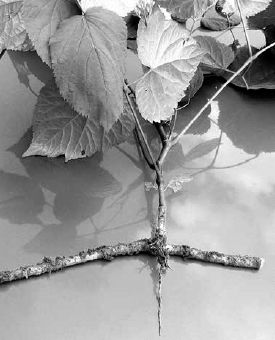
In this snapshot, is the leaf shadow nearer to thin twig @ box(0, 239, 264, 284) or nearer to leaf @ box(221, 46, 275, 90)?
thin twig @ box(0, 239, 264, 284)

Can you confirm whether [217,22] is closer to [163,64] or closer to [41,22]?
[163,64]

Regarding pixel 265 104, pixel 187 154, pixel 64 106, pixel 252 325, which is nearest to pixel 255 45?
pixel 265 104

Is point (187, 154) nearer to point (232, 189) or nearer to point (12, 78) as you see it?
point (232, 189)

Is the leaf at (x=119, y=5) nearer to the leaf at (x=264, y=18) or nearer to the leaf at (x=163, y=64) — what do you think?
the leaf at (x=163, y=64)

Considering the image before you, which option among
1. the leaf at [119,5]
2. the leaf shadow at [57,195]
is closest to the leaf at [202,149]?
the leaf shadow at [57,195]

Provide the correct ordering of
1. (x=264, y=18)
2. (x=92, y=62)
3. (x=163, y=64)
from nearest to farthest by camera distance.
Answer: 1. (x=92, y=62)
2. (x=163, y=64)
3. (x=264, y=18)

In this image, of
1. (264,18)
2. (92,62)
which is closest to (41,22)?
(92,62)

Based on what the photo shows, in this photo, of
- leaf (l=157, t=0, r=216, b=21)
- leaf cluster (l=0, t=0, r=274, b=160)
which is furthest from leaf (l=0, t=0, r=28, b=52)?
leaf (l=157, t=0, r=216, b=21)
